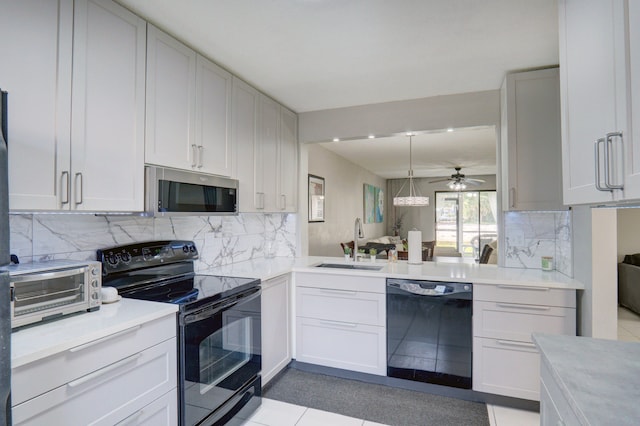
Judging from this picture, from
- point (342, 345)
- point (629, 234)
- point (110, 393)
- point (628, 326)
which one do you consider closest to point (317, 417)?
point (342, 345)

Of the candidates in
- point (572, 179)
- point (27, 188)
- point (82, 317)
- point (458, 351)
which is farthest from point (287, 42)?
point (458, 351)

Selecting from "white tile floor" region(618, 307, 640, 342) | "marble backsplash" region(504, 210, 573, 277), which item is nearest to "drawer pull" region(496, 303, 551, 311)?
"marble backsplash" region(504, 210, 573, 277)

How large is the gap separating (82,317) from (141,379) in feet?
1.21

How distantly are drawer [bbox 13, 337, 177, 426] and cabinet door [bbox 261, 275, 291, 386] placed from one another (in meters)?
0.95

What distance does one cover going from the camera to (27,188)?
4.26 feet

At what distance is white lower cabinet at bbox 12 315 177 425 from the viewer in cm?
108

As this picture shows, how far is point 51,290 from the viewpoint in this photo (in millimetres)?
1353

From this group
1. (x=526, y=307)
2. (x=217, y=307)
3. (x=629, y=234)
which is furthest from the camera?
(x=629, y=234)

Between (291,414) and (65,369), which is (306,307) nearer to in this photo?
(291,414)

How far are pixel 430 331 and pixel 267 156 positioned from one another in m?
1.99

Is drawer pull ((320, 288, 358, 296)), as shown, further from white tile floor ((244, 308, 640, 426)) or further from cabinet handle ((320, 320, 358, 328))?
white tile floor ((244, 308, 640, 426))

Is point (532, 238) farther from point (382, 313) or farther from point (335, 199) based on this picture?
point (335, 199)

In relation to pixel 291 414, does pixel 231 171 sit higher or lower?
higher

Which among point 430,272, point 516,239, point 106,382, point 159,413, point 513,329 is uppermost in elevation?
point 516,239
